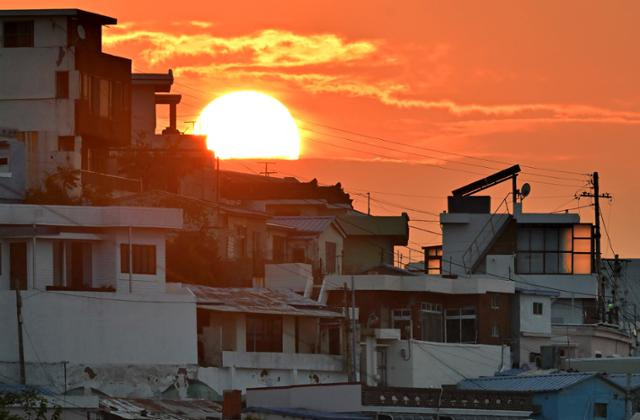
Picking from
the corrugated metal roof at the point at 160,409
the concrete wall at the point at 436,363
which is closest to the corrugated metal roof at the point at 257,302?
the concrete wall at the point at 436,363

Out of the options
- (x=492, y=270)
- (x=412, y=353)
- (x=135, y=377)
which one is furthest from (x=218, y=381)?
(x=492, y=270)

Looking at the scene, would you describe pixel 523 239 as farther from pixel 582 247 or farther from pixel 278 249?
pixel 278 249

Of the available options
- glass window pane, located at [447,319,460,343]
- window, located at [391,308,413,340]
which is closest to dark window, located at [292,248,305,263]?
window, located at [391,308,413,340]

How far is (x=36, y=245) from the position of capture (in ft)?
235

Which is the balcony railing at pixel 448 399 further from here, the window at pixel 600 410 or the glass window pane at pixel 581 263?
the glass window pane at pixel 581 263

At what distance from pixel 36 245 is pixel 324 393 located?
35.7 feet

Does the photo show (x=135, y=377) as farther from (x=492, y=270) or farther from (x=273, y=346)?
(x=492, y=270)

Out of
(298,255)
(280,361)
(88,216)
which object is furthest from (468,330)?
(88,216)

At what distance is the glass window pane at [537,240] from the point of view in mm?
106875

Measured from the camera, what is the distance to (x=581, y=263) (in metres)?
108

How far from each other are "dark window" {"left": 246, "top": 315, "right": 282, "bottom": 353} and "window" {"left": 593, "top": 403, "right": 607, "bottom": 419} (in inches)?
474

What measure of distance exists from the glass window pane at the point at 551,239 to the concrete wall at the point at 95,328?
122 feet

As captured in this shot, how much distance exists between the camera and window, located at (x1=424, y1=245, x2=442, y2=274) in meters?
110

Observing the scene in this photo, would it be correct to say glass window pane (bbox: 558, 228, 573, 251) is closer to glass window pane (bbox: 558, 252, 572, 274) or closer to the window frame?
glass window pane (bbox: 558, 252, 572, 274)
